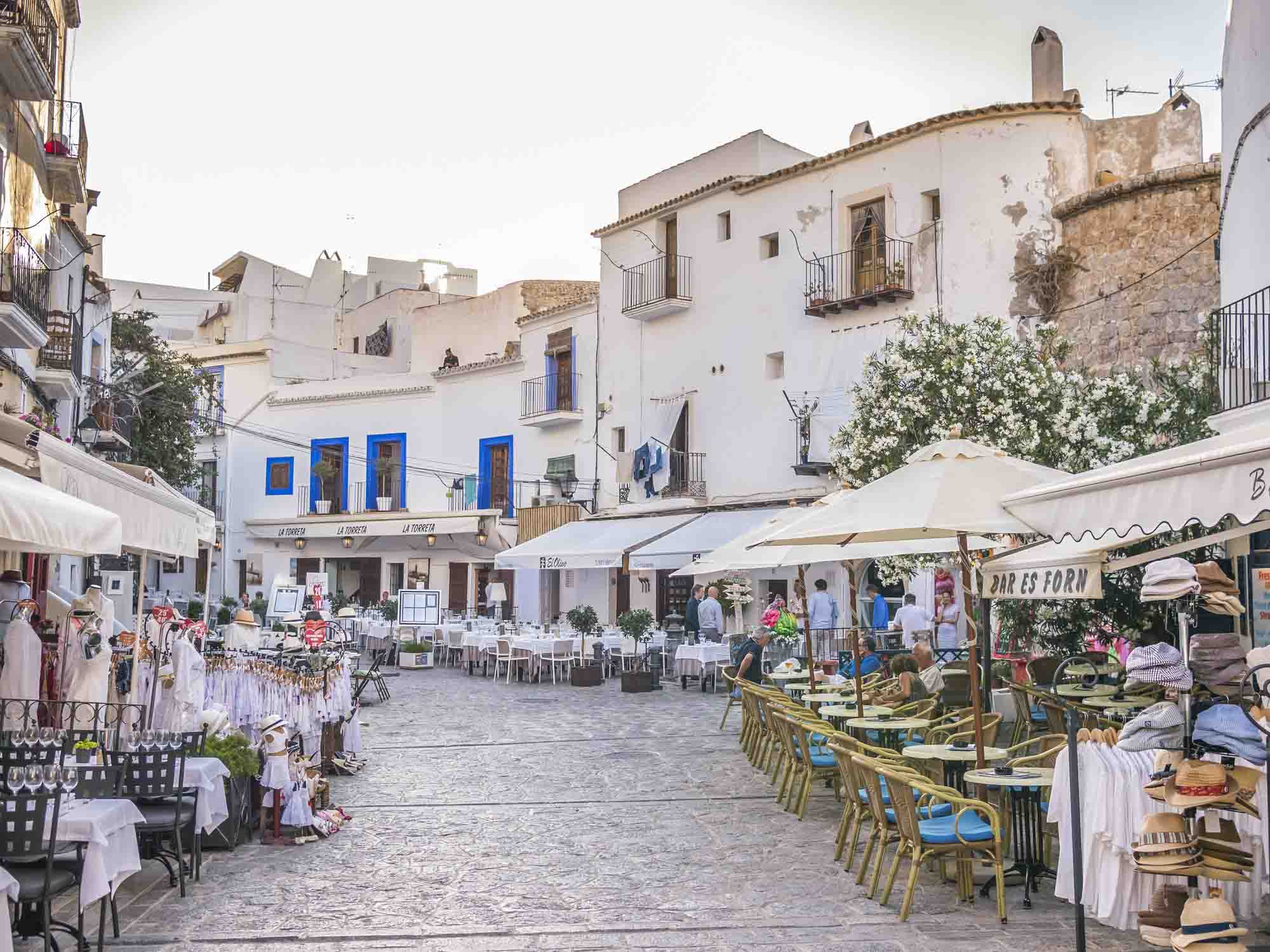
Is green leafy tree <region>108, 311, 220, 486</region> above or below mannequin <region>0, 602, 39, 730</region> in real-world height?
above

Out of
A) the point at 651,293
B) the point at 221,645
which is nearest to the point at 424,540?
the point at 651,293

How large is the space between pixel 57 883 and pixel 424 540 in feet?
97.4

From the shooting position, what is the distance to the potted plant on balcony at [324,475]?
36.8 metres

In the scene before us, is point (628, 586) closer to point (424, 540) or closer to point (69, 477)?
point (424, 540)

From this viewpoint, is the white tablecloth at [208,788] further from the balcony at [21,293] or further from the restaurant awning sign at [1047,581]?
the balcony at [21,293]

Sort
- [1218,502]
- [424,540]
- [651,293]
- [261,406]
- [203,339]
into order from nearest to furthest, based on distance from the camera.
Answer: [1218,502] → [651,293] → [424,540] → [261,406] → [203,339]

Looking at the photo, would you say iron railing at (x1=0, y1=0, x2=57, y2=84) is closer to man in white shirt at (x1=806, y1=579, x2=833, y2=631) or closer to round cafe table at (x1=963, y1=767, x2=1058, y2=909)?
round cafe table at (x1=963, y1=767, x2=1058, y2=909)

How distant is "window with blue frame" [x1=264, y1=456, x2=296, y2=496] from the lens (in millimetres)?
38219

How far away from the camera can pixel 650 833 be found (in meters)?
8.95

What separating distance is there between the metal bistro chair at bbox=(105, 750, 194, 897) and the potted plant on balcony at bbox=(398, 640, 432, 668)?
58.9 ft

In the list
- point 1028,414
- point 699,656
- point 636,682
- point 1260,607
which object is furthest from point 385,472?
point 1260,607

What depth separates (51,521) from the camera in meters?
5.50

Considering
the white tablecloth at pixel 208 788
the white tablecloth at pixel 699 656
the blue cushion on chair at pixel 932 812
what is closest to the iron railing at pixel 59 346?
the white tablecloth at pixel 699 656

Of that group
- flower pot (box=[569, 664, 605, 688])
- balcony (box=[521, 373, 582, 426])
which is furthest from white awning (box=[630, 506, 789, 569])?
balcony (box=[521, 373, 582, 426])
